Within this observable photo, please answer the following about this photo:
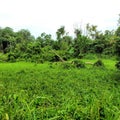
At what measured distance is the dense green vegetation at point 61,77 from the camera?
5.28 metres

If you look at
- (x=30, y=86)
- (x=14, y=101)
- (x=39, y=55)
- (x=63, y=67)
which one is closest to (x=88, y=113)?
(x=14, y=101)

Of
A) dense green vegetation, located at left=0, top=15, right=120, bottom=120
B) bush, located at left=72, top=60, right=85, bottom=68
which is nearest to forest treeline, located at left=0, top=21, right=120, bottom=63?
dense green vegetation, located at left=0, top=15, right=120, bottom=120

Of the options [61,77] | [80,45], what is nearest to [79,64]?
[61,77]

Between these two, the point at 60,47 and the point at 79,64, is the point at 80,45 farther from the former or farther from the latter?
the point at 79,64

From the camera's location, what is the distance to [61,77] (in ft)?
49.1

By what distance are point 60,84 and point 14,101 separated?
283 inches

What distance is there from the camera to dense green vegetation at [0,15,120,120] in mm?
5277

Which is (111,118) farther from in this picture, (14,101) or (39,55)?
(39,55)

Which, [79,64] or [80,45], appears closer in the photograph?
[79,64]

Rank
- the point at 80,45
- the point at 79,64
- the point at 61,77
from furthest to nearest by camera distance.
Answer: the point at 80,45 → the point at 79,64 → the point at 61,77

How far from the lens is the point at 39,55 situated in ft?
97.7

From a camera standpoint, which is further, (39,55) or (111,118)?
(39,55)

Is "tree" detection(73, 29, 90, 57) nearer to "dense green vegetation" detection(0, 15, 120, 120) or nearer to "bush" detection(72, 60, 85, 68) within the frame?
"dense green vegetation" detection(0, 15, 120, 120)

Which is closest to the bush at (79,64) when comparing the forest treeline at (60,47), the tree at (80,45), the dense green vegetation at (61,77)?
the dense green vegetation at (61,77)
